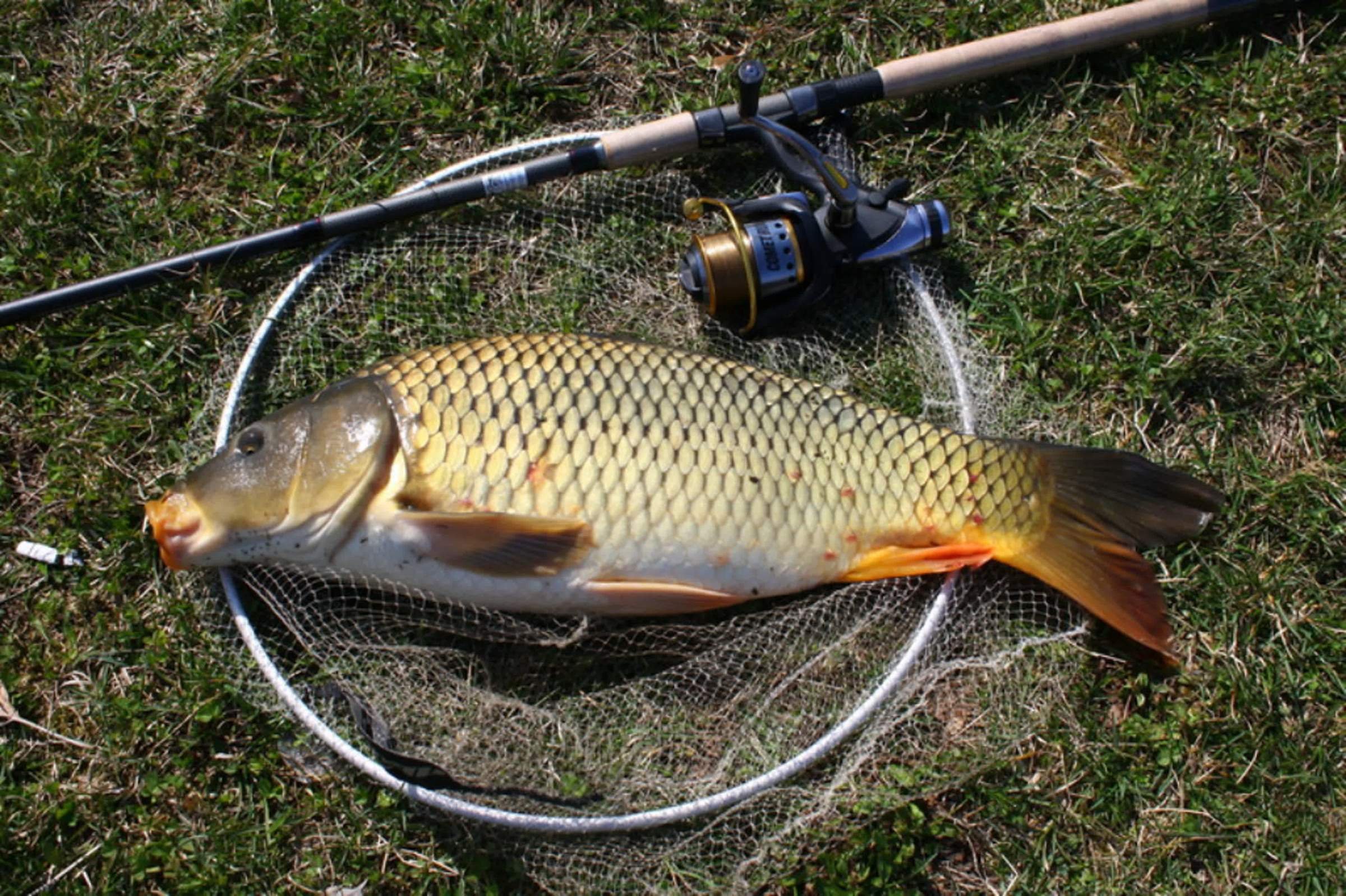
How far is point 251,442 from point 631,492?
73 centimetres

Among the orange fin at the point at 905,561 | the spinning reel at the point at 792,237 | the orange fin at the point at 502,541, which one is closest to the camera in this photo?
the orange fin at the point at 502,541

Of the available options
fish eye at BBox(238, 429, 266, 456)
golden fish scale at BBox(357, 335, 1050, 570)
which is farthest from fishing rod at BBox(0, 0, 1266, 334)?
fish eye at BBox(238, 429, 266, 456)

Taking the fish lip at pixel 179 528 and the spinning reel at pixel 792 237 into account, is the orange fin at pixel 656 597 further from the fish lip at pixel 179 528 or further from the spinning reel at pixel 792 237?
the fish lip at pixel 179 528

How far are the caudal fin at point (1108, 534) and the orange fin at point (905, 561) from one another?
106 mm

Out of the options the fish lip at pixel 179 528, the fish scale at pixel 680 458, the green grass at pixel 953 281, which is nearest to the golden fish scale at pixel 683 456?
the fish scale at pixel 680 458

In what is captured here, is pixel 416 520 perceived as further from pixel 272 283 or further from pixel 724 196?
pixel 724 196

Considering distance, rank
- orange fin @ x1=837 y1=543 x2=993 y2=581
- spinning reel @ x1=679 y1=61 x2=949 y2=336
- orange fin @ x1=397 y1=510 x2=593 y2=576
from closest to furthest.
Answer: orange fin @ x1=397 y1=510 x2=593 y2=576
orange fin @ x1=837 y1=543 x2=993 y2=581
spinning reel @ x1=679 y1=61 x2=949 y2=336

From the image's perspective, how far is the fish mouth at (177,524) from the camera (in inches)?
72.0

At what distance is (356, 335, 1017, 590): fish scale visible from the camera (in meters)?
1.82

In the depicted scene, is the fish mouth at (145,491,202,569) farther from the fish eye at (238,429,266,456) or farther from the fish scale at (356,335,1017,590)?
the fish scale at (356,335,1017,590)

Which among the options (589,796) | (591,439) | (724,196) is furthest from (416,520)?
(724,196)

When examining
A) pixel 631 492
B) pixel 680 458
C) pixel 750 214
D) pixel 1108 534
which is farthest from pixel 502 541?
pixel 1108 534

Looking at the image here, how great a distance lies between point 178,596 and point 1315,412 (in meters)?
2.60

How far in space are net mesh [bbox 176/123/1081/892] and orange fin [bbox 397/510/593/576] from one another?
0.58ft
